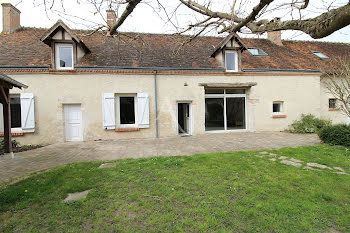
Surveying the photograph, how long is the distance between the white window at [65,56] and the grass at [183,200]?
21.0 feet

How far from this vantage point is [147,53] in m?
10.8

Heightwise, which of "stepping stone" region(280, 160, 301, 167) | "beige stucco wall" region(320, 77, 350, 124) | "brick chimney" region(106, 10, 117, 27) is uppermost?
"brick chimney" region(106, 10, 117, 27)

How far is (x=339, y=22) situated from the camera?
2.13 meters

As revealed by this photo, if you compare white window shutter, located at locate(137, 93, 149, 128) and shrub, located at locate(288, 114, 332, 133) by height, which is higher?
white window shutter, located at locate(137, 93, 149, 128)

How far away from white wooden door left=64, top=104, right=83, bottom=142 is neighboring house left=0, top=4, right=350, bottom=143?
45mm

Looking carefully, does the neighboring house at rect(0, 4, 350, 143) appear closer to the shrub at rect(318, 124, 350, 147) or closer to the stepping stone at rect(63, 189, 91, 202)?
the shrub at rect(318, 124, 350, 147)

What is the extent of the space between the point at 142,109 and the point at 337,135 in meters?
8.11

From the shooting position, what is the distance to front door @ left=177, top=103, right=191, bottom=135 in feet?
34.6

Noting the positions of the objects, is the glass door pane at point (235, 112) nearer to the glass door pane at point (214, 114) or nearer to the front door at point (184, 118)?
the glass door pane at point (214, 114)

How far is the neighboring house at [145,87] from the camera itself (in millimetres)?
8781

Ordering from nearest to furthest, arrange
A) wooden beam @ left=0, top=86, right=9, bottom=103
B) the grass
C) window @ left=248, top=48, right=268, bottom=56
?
the grass → wooden beam @ left=0, top=86, right=9, bottom=103 → window @ left=248, top=48, right=268, bottom=56

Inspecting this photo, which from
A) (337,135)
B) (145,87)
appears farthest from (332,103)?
(145,87)

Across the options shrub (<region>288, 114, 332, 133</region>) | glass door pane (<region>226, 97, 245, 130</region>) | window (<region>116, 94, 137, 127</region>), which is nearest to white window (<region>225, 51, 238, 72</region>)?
glass door pane (<region>226, 97, 245, 130</region>)

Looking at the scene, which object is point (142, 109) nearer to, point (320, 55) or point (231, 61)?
point (231, 61)
